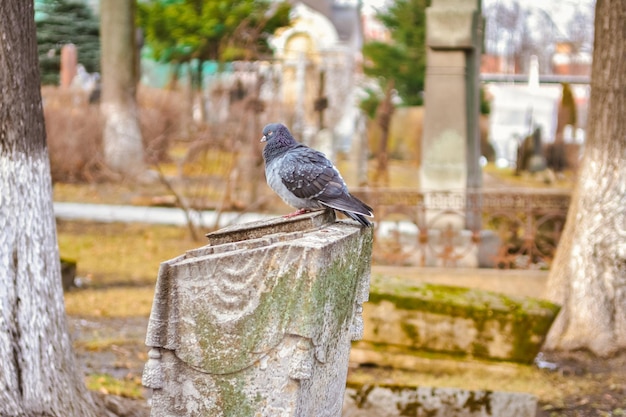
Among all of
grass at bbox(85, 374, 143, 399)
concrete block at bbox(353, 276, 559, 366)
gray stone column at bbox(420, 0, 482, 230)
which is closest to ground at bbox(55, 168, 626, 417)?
grass at bbox(85, 374, 143, 399)

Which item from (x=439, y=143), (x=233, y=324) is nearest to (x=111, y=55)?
(x=439, y=143)

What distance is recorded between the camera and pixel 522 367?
7.43 metres

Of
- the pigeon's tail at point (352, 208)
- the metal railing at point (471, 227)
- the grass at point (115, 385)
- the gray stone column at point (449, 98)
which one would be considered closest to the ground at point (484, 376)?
the grass at point (115, 385)

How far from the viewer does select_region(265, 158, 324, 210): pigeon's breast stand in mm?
4762

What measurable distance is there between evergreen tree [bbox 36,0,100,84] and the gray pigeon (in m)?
26.4

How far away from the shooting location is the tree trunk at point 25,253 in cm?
503

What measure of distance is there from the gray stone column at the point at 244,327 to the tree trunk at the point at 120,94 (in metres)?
15.3

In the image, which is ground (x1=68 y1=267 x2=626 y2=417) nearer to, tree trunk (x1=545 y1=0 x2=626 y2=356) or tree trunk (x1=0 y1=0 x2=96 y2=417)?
tree trunk (x1=545 y1=0 x2=626 y2=356)

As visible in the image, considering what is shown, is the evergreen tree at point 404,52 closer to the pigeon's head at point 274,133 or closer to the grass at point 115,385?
the grass at point 115,385

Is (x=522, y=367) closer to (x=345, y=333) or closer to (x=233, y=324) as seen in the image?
(x=345, y=333)

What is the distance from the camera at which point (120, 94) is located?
19.5 metres

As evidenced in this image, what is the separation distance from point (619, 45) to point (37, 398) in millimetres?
5687

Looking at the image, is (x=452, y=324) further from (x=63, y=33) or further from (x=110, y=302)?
(x=63, y=33)

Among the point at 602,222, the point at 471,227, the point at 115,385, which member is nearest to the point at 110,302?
the point at 115,385
